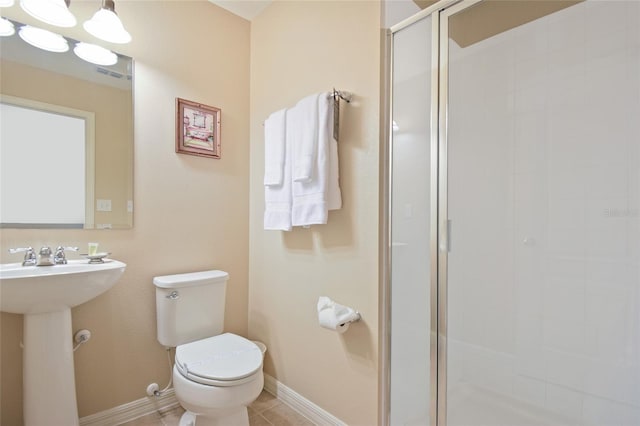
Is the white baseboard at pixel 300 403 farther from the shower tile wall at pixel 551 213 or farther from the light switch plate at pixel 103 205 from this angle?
the light switch plate at pixel 103 205

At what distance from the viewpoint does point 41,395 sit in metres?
1.36

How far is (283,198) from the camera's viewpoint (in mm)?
1784

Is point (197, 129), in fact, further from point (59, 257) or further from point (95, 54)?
point (59, 257)

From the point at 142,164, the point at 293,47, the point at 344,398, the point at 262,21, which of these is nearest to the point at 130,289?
the point at 142,164

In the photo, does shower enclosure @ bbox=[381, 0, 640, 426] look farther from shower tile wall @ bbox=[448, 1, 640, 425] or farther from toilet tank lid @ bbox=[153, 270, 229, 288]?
toilet tank lid @ bbox=[153, 270, 229, 288]

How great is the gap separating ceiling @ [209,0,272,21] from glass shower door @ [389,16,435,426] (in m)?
1.03

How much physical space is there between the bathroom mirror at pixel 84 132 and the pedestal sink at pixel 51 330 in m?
0.31

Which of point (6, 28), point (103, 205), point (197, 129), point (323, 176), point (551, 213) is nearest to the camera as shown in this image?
point (551, 213)

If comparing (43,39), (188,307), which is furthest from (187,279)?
(43,39)

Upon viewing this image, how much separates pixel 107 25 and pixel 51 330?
1370 millimetres

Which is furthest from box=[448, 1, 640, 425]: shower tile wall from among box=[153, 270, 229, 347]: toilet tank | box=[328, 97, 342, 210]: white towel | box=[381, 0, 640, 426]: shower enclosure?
box=[153, 270, 229, 347]: toilet tank

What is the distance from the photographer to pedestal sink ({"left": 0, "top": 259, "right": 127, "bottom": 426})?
4.20 ft

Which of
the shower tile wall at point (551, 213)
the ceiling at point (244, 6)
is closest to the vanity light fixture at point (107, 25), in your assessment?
the ceiling at point (244, 6)

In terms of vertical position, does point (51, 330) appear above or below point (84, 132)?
below
